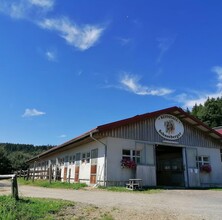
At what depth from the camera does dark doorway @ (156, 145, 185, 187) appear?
75.0 feet

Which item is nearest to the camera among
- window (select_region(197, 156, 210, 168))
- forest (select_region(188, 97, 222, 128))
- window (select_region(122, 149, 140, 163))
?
window (select_region(122, 149, 140, 163))

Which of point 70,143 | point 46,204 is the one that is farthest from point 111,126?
point 46,204

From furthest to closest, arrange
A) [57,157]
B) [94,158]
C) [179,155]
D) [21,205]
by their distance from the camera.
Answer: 1. [57,157]
2. [179,155]
3. [94,158]
4. [21,205]

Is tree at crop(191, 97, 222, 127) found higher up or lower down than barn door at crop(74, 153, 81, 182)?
higher up

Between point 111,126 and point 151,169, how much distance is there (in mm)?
3975

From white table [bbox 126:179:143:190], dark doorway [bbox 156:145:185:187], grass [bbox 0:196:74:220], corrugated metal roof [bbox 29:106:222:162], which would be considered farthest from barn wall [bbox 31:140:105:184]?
grass [bbox 0:196:74:220]

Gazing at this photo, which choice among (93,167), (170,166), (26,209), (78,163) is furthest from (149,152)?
(26,209)

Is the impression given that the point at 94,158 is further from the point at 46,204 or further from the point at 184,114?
the point at 46,204

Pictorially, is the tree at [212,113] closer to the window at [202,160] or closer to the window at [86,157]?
the window at [202,160]

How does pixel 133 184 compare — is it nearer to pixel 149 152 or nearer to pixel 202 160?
pixel 149 152

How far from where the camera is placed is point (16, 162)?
5541 centimetres

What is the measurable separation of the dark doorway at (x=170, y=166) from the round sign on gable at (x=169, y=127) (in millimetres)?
1798

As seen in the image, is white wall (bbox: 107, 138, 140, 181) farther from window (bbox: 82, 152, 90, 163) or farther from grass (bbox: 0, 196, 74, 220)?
grass (bbox: 0, 196, 74, 220)

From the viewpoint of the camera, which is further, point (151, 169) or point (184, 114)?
point (184, 114)
